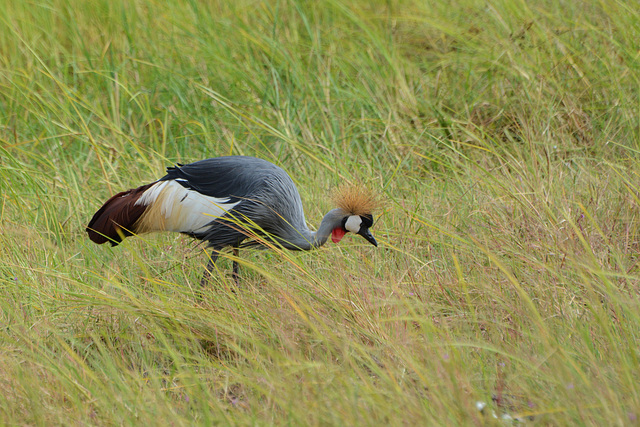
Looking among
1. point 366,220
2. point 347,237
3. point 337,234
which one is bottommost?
point 347,237

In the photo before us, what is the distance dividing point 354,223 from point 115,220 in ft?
3.77

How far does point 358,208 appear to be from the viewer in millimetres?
2898

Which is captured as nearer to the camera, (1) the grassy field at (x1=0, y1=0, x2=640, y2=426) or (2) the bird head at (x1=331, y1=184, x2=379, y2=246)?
(1) the grassy field at (x1=0, y1=0, x2=640, y2=426)

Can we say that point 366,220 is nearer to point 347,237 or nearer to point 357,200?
point 357,200

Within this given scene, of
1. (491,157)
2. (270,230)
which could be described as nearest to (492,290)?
(270,230)

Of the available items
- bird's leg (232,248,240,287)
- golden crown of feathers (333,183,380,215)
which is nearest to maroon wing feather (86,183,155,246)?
bird's leg (232,248,240,287)

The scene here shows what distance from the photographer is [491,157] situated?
12.6 feet

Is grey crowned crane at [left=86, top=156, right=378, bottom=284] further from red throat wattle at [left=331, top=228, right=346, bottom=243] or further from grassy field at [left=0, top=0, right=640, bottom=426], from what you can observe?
grassy field at [left=0, top=0, right=640, bottom=426]

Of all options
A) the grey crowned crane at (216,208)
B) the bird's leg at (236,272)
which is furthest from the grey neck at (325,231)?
the bird's leg at (236,272)


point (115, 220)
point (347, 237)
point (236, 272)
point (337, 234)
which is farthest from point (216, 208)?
point (347, 237)

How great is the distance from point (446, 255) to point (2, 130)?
3230 millimetres

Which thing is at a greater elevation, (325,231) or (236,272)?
(325,231)

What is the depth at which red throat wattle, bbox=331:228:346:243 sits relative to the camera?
3.04 meters

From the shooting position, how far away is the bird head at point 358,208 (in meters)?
2.91
